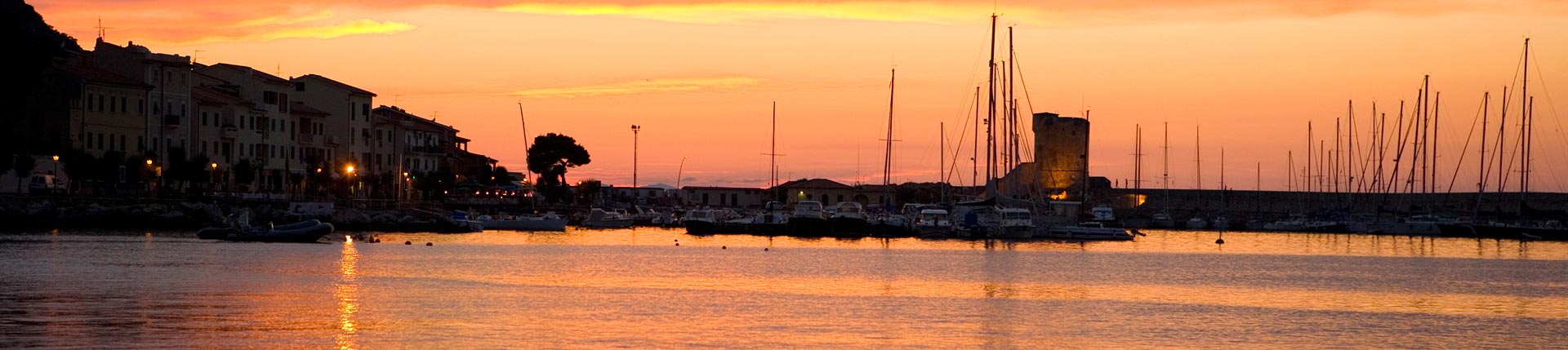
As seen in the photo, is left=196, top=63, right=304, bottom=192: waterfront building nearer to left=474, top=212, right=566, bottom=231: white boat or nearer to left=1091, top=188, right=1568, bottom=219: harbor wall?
left=474, top=212, right=566, bottom=231: white boat

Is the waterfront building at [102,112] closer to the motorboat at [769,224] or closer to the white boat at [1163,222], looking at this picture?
the motorboat at [769,224]

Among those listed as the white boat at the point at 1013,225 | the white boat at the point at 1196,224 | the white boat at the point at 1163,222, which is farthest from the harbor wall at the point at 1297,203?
the white boat at the point at 1013,225

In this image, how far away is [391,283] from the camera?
3744cm

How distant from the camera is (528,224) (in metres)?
88.6

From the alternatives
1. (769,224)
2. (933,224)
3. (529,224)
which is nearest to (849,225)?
(769,224)

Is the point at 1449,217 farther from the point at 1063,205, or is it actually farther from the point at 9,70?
the point at 9,70

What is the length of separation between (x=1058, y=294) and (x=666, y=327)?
1409 centimetres

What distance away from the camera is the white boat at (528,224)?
3462 inches

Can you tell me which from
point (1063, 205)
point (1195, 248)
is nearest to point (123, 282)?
point (1195, 248)

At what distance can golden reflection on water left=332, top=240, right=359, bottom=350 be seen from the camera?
24609 millimetres

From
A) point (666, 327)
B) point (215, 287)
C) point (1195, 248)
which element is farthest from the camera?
point (1195, 248)

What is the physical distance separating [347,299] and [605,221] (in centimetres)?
6422

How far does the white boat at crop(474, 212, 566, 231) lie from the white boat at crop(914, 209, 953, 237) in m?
19.5

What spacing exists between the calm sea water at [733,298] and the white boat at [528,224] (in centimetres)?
2358
